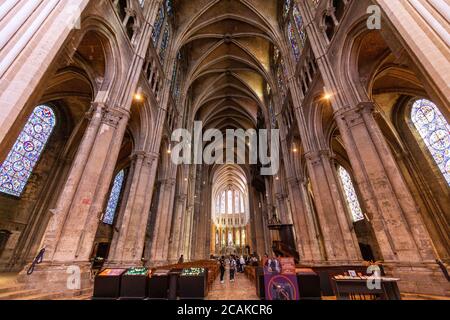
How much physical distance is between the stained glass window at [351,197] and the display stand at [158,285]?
54.9ft

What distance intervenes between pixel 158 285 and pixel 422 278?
657 cm

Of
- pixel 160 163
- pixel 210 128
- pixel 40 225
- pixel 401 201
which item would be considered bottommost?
pixel 401 201

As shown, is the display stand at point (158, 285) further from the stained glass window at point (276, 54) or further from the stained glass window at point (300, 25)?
the stained glass window at point (276, 54)

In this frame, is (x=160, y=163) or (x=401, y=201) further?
(x=160, y=163)

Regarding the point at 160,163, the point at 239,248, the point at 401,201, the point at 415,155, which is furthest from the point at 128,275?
the point at 239,248

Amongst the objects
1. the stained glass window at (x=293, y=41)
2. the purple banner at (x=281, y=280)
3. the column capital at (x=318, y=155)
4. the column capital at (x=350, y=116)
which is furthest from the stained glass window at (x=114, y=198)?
the column capital at (x=350, y=116)

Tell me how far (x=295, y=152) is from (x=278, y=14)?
1197 cm

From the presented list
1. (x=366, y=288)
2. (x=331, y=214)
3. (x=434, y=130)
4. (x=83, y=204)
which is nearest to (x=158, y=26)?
(x=83, y=204)

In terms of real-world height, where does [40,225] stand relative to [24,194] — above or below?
below

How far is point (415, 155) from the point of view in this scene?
12352 mm

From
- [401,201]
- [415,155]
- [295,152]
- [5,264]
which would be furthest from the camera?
[295,152]

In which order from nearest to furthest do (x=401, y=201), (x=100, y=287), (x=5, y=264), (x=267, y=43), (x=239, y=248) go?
(x=100, y=287) → (x=401, y=201) → (x=5, y=264) → (x=267, y=43) → (x=239, y=248)

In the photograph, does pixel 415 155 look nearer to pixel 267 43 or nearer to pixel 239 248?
pixel 267 43

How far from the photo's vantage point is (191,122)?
74.5ft
